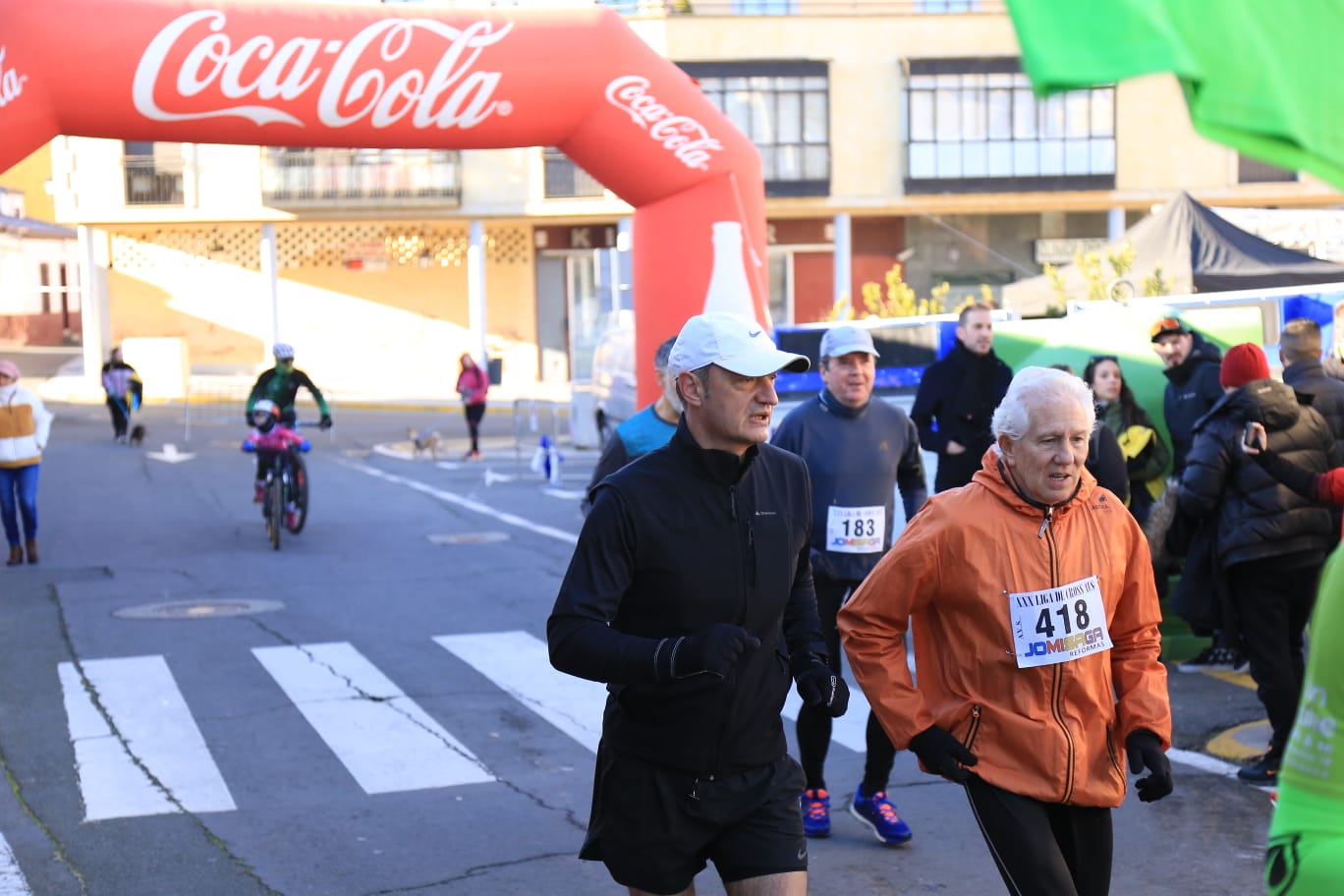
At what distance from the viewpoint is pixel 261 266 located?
155 feet

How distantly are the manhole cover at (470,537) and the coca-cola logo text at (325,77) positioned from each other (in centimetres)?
447

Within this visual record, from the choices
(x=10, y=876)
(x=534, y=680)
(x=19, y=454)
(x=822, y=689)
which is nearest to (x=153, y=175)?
(x=19, y=454)

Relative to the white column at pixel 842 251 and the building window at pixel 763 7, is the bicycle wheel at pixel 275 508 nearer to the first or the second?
the white column at pixel 842 251

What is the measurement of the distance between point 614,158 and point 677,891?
10.1 metres

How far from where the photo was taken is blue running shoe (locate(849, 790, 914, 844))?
639 cm

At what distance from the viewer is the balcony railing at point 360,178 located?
45531 millimetres

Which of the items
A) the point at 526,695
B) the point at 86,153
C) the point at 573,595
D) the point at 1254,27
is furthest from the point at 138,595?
the point at 86,153

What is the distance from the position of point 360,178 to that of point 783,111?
12.0 m

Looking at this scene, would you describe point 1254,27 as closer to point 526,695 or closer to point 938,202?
point 526,695

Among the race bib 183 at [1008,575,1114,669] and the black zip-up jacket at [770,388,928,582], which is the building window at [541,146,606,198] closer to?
the black zip-up jacket at [770,388,928,582]

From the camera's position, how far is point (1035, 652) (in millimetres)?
4066

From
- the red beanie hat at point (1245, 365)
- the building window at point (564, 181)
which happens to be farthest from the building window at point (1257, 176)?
the red beanie hat at point (1245, 365)

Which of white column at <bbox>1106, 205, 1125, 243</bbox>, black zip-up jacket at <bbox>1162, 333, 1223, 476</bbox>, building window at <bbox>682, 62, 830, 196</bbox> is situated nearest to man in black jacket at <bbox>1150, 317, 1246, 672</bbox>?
black zip-up jacket at <bbox>1162, 333, 1223, 476</bbox>

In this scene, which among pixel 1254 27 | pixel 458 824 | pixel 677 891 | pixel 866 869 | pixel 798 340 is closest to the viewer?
pixel 1254 27
